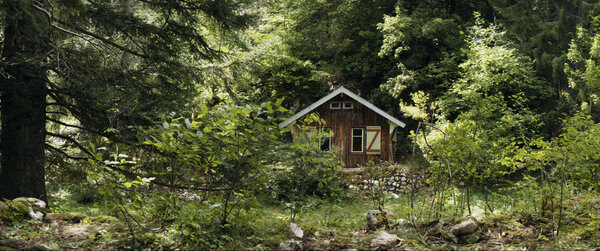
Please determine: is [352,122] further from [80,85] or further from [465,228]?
[465,228]

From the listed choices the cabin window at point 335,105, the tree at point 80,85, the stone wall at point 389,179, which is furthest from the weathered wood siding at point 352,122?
the tree at point 80,85

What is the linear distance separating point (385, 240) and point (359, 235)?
555mm

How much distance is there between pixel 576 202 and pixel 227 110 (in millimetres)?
3867

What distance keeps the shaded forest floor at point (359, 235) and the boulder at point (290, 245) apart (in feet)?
0.19

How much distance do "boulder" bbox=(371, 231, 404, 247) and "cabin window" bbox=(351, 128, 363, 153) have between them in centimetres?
1621

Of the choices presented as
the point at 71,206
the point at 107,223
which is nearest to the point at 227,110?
the point at 107,223

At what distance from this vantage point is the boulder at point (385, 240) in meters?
3.71

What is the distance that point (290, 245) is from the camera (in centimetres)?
366

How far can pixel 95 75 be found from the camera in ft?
22.4

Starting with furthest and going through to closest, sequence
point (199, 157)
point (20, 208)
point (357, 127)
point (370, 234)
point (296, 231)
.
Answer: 1. point (357, 127)
2. point (20, 208)
3. point (370, 234)
4. point (296, 231)
5. point (199, 157)

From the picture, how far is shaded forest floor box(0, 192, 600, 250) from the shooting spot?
3.60m

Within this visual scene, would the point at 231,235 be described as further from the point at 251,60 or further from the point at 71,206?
the point at 71,206

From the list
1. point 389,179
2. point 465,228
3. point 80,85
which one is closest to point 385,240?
point 465,228

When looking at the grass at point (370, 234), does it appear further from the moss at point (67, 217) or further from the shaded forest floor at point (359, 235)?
the moss at point (67, 217)
